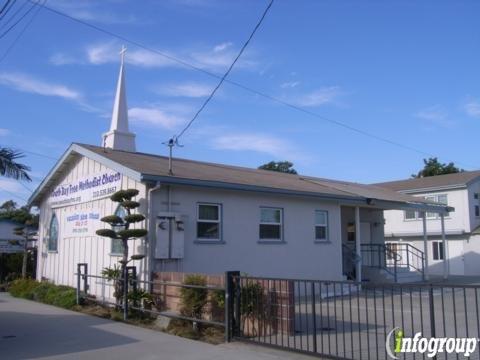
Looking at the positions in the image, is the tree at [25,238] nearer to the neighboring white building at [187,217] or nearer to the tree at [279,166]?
the neighboring white building at [187,217]

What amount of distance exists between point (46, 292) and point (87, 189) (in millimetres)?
3421

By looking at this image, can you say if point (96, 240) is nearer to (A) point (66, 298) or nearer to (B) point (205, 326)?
(A) point (66, 298)

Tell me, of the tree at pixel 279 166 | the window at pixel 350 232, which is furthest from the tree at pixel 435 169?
the window at pixel 350 232

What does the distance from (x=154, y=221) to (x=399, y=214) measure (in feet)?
80.9

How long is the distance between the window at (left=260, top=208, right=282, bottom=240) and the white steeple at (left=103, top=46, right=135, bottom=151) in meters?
7.15

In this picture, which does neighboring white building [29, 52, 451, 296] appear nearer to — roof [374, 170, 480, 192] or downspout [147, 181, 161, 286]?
downspout [147, 181, 161, 286]

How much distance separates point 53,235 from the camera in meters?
19.5

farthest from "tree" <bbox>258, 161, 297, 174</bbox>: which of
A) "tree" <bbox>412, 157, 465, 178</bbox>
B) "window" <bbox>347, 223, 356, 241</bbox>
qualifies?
"window" <bbox>347, 223, 356, 241</bbox>

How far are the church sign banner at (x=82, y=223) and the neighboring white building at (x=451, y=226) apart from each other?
22.3 metres

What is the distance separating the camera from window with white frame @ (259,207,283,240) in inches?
665

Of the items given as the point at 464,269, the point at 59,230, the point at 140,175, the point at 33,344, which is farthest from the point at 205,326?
the point at 464,269

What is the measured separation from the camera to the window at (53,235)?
19.3 metres

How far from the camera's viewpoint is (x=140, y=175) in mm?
13484

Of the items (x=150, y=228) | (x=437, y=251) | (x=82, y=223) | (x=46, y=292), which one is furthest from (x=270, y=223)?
(x=437, y=251)
